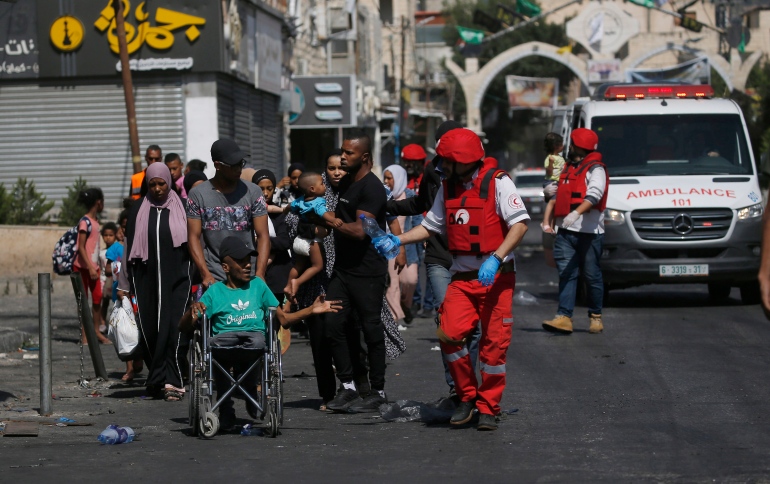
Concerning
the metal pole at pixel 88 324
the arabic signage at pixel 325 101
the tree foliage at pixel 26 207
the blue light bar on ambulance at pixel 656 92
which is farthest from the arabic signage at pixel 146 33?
the metal pole at pixel 88 324

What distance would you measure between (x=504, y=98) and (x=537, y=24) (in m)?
5.60

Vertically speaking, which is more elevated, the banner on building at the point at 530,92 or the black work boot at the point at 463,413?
the banner on building at the point at 530,92

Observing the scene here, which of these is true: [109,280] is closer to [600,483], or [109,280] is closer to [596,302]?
[596,302]

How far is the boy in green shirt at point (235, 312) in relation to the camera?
754cm

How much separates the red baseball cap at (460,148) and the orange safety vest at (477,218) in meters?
0.18

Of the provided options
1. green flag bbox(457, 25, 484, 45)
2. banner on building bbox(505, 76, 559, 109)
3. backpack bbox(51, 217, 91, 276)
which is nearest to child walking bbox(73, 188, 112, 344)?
backpack bbox(51, 217, 91, 276)

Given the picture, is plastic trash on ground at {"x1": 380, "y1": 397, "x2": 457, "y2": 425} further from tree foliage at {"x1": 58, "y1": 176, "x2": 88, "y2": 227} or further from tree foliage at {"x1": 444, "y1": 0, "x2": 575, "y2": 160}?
tree foliage at {"x1": 444, "y1": 0, "x2": 575, "y2": 160}

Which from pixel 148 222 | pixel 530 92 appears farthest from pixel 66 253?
pixel 530 92

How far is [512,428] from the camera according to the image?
770cm

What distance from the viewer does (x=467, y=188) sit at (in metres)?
7.76

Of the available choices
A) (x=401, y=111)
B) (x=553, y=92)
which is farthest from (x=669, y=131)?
(x=553, y=92)

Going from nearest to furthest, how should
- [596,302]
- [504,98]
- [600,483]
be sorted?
[600,483]
[596,302]
[504,98]

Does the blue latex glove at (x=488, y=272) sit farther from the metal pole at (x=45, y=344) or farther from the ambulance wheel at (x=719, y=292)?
the ambulance wheel at (x=719, y=292)

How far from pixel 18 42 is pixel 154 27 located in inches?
109
